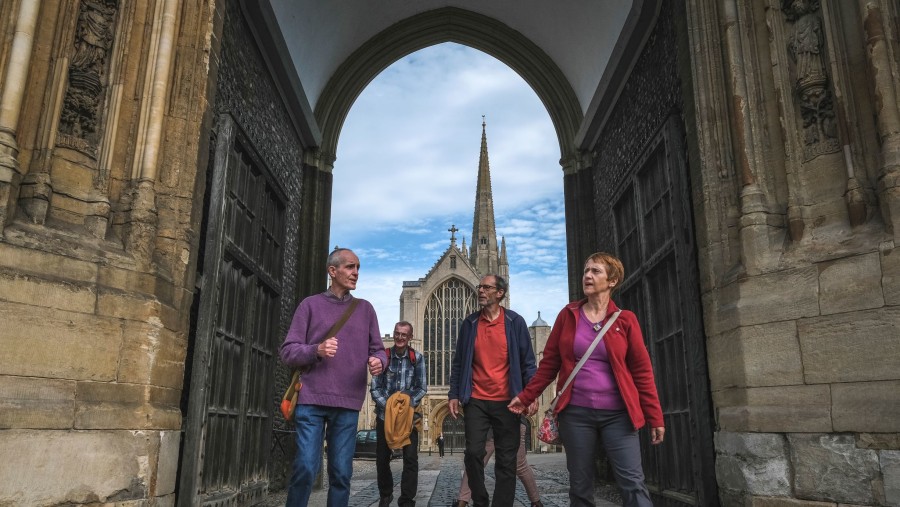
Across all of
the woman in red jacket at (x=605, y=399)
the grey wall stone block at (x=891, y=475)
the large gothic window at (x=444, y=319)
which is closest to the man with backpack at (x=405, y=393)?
the woman in red jacket at (x=605, y=399)

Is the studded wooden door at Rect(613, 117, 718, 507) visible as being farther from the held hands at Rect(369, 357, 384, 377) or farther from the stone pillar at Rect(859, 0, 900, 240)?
the held hands at Rect(369, 357, 384, 377)

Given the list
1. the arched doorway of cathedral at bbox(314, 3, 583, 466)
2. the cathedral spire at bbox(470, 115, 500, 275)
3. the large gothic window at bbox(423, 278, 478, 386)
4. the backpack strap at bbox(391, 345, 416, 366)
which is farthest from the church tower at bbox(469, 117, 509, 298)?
the backpack strap at bbox(391, 345, 416, 366)

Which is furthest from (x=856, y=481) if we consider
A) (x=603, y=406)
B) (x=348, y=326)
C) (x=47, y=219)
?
(x=47, y=219)

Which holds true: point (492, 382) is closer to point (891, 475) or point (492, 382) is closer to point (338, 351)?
point (338, 351)

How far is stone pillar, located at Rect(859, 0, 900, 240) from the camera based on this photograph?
3.55 meters

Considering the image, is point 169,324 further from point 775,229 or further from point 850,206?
point 850,206

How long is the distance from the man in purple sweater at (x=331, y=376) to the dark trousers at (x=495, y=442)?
2.64 feet

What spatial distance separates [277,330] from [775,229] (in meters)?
5.45

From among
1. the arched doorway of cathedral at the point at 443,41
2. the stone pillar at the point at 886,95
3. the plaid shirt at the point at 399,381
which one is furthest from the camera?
the arched doorway of cathedral at the point at 443,41

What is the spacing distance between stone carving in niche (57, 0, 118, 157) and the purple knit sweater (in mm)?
1803

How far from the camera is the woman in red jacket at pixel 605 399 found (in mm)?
2994

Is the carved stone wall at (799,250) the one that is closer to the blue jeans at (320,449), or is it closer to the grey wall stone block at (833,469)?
the grey wall stone block at (833,469)

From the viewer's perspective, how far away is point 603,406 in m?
3.04

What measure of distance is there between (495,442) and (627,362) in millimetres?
1264
